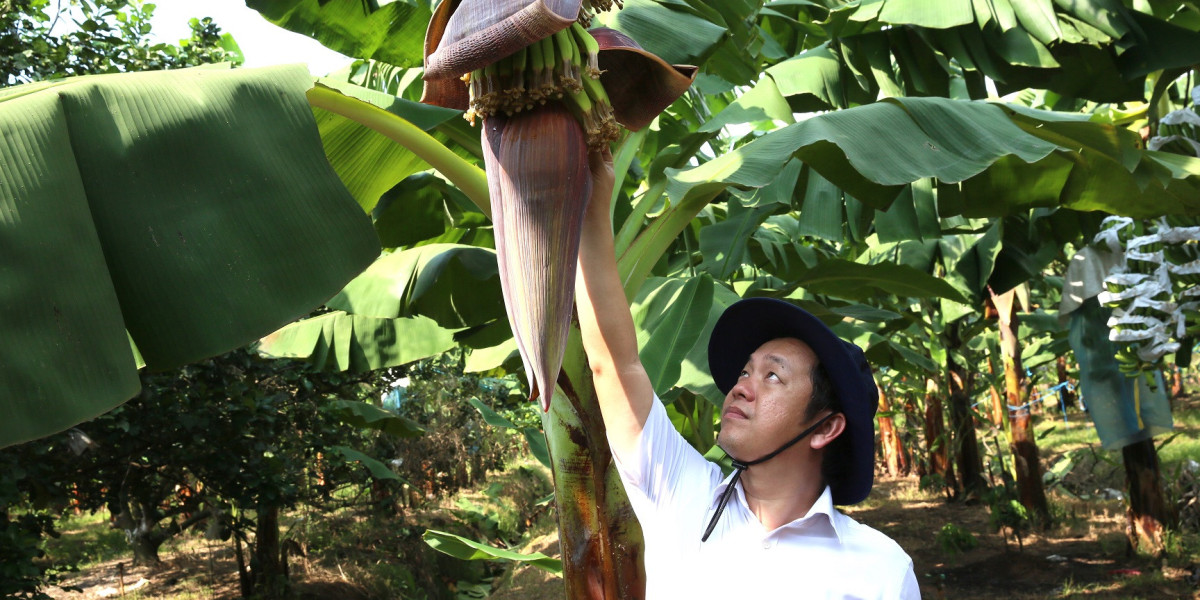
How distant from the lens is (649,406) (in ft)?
4.63

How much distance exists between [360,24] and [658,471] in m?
1.85

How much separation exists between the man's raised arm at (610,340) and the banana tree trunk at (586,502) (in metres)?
0.49

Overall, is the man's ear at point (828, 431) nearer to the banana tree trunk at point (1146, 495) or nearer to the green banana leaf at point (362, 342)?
the green banana leaf at point (362, 342)

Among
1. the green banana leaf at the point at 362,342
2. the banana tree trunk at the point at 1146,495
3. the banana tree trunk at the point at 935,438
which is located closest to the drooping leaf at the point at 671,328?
the green banana leaf at the point at 362,342

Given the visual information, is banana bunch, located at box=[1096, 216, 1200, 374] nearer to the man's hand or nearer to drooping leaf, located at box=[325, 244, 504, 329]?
drooping leaf, located at box=[325, 244, 504, 329]

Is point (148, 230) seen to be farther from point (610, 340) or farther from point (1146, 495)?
point (1146, 495)

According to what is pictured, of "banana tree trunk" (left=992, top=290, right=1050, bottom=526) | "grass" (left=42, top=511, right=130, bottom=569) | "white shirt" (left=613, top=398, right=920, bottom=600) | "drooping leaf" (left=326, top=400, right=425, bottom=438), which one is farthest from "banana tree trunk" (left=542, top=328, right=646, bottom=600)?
"grass" (left=42, top=511, right=130, bottom=569)

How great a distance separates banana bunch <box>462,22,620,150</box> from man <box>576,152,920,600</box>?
0.35 m

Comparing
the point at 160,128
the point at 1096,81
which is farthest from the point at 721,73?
the point at 160,128

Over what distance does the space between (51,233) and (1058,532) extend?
27.9 feet

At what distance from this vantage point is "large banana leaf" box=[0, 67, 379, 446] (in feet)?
3.61

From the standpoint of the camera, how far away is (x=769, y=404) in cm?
139

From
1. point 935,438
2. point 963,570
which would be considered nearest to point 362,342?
point 963,570

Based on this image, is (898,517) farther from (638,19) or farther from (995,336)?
(638,19)
